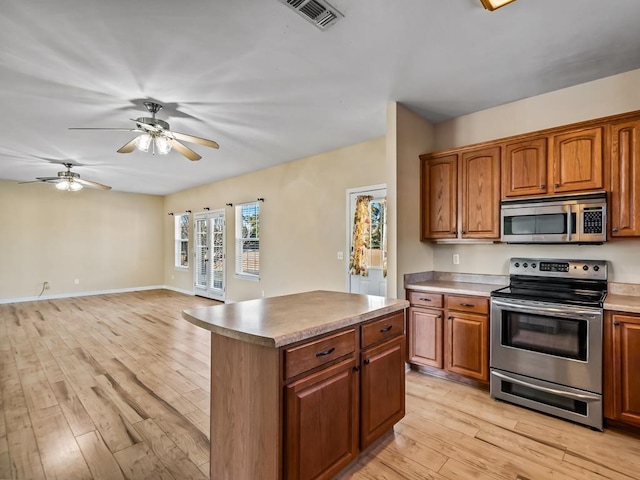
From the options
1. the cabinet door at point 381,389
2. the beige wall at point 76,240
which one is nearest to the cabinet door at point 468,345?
the cabinet door at point 381,389

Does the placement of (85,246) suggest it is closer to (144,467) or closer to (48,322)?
(48,322)

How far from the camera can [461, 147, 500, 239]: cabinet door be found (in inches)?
121

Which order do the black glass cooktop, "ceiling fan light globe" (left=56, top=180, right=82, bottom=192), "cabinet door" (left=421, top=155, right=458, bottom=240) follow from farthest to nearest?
1. "ceiling fan light globe" (left=56, top=180, right=82, bottom=192)
2. "cabinet door" (left=421, top=155, right=458, bottom=240)
3. the black glass cooktop

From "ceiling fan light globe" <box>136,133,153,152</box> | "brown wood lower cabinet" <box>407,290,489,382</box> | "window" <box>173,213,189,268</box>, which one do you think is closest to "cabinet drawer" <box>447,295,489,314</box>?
"brown wood lower cabinet" <box>407,290,489,382</box>

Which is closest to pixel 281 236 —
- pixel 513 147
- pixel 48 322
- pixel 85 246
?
pixel 513 147

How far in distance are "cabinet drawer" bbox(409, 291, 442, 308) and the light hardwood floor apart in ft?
2.47

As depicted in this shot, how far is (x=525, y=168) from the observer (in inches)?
114

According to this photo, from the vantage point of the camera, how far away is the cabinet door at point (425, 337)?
10.2 ft

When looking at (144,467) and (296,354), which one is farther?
(144,467)

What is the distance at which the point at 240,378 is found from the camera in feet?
5.08

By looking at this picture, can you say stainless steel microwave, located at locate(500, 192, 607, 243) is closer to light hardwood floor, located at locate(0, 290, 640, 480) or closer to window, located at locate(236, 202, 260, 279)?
light hardwood floor, located at locate(0, 290, 640, 480)

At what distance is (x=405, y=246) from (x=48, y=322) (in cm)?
599

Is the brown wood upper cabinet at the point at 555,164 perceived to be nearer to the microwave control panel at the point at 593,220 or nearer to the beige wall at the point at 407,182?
the microwave control panel at the point at 593,220

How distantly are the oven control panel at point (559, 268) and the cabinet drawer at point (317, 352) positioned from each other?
2.20 m
